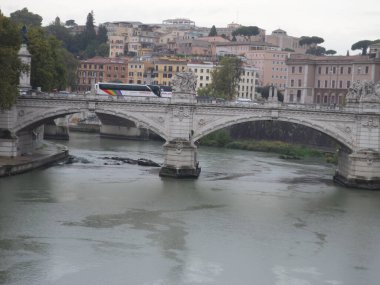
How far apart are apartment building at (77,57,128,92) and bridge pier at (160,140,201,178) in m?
47.0

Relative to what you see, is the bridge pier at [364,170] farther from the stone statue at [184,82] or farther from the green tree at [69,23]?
the green tree at [69,23]

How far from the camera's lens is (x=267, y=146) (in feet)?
160

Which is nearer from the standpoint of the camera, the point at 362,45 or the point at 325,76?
the point at 325,76

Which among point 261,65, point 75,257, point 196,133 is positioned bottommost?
point 75,257

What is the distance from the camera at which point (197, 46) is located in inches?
3738

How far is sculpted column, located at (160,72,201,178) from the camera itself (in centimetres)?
3161

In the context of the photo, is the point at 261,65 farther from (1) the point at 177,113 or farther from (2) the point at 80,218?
(2) the point at 80,218

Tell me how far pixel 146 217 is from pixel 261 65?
6367cm

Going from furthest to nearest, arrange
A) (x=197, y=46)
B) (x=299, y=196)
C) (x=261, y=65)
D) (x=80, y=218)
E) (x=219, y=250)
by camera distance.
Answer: (x=197, y=46) < (x=261, y=65) < (x=299, y=196) < (x=80, y=218) < (x=219, y=250)

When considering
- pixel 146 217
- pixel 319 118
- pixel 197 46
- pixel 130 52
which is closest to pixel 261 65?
pixel 197 46

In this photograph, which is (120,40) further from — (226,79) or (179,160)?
(179,160)

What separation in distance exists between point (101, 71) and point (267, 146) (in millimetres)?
34458

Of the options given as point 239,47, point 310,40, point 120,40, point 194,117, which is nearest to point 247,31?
point 310,40

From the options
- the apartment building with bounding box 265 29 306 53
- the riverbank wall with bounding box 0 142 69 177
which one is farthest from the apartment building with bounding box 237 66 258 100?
the riverbank wall with bounding box 0 142 69 177
